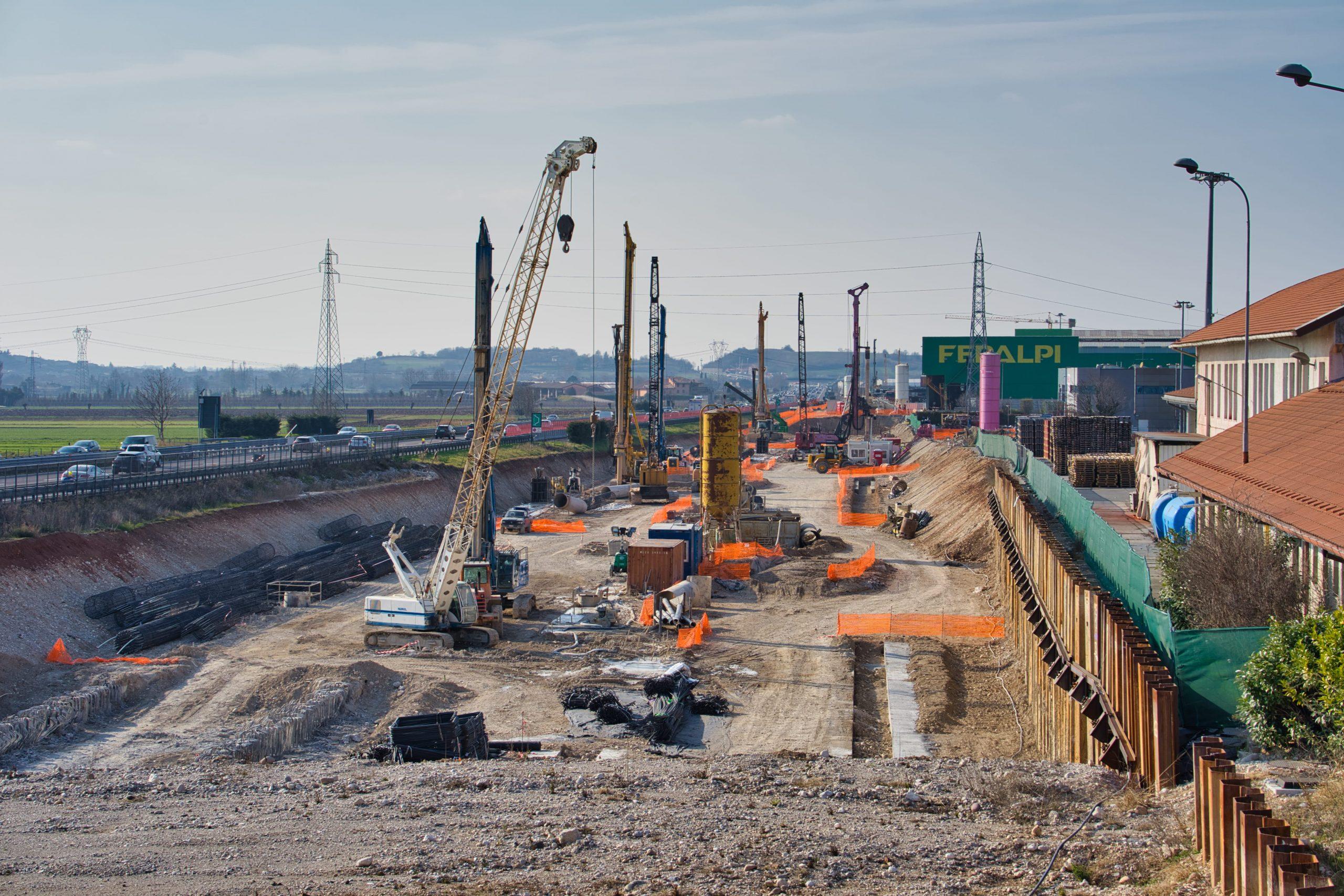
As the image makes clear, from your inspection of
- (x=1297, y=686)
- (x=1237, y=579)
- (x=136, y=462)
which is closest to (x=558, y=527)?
(x=136, y=462)

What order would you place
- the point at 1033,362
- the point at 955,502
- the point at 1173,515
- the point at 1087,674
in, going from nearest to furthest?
1. the point at 1087,674
2. the point at 1173,515
3. the point at 955,502
4. the point at 1033,362

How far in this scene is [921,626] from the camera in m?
30.5

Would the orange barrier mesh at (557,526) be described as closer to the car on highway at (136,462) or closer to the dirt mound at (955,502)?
the dirt mound at (955,502)

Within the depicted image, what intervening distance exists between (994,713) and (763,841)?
12.2 m

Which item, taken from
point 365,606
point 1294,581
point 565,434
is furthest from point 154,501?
point 565,434

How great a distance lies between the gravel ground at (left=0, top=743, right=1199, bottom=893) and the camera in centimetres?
1063

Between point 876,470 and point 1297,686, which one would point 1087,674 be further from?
point 876,470

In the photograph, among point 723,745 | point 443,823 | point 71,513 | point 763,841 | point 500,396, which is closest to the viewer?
point 763,841

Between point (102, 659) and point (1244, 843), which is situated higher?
point (1244, 843)

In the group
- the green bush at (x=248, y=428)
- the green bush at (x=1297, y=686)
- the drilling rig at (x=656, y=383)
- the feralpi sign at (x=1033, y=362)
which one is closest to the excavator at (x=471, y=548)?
the green bush at (x=1297, y=686)

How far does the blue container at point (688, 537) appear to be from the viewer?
127 feet

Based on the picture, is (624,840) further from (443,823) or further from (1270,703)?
(1270,703)

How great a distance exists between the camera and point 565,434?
98688 millimetres

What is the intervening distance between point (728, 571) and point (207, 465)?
92.6ft
